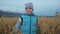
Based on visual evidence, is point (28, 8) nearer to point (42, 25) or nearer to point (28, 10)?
point (28, 10)

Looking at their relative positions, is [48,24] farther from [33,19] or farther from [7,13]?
[7,13]

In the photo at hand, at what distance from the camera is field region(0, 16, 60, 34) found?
61.5 inches

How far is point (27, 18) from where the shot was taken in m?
1.56

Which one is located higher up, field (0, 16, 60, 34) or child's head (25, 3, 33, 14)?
child's head (25, 3, 33, 14)

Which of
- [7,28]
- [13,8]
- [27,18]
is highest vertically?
[13,8]

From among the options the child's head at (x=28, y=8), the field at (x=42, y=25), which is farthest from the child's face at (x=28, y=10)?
the field at (x=42, y=25)

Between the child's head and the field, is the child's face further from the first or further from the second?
the field

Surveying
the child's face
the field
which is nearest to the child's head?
the child's face

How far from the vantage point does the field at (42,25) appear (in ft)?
5.12

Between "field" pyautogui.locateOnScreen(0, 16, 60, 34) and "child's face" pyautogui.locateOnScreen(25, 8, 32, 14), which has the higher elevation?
"child's face" pyautogui.locateOnScreen(25, 8, 32, 14)

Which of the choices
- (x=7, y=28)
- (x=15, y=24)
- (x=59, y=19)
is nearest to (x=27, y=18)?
(x=15, y=24)

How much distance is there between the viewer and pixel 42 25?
5.21 feet

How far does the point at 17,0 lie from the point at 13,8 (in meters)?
0.11

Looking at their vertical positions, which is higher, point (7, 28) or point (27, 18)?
point (27, 18)
